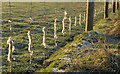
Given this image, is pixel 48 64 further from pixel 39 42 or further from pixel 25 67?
pixel 39 42

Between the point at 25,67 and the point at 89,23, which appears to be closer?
the point at 25,67

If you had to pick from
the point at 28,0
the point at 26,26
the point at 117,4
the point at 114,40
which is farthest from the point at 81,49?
the point at 28,0

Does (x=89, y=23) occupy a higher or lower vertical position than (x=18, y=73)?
higher

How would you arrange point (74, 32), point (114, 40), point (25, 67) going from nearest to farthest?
point (25, 67) < point (114, 40) < point (74, 32)

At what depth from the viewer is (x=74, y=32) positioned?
57.0 feet

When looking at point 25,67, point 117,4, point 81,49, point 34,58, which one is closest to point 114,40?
point 81,49

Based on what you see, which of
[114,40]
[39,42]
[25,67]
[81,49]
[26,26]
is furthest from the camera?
[26,26]

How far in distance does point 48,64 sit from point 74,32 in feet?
21.9

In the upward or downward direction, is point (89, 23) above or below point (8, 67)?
above

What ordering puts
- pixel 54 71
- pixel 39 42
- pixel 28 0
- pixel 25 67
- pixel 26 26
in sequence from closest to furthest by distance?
pixel 54 71 → pixel 25 67 → pixel 39 42 → pixel 26 26 → pixel 28 0

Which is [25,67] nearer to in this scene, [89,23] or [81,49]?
[81,49]

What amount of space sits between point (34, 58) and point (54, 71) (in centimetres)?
228

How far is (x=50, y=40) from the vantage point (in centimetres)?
1489

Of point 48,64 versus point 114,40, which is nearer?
point 48,64
